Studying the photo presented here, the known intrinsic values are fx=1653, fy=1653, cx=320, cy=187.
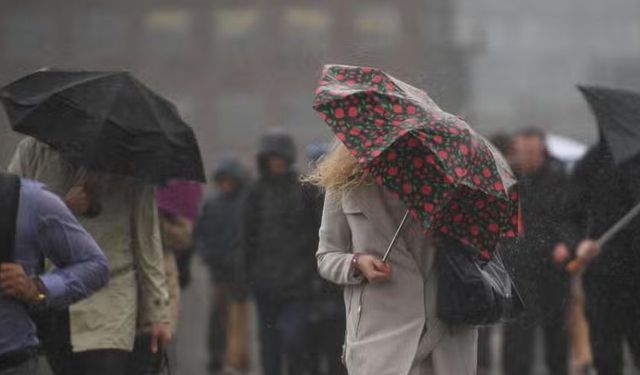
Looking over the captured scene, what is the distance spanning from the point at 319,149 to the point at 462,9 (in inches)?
213

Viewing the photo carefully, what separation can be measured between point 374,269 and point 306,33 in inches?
223

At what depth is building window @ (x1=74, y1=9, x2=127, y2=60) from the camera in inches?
402

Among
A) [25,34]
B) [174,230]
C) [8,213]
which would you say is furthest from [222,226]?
[8,213]

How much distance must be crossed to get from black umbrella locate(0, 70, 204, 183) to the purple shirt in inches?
44.8

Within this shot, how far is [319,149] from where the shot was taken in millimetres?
10609

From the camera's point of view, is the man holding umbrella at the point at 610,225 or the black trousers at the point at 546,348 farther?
the black trousers at the point at 546,348

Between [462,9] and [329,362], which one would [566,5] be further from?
[329,362]

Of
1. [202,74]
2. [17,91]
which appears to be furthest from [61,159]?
[202,74]

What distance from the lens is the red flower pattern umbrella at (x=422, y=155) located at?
224 inches

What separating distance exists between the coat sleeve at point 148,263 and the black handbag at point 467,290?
193cm

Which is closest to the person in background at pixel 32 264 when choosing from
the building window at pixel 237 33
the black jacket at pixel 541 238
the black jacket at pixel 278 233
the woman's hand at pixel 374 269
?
the woman's hand at pixel 374 269

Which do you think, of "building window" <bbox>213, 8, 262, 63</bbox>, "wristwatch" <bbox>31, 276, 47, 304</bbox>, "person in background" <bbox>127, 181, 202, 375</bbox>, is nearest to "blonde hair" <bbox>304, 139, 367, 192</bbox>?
"wristwatch" <bbox>31, 276, 47, 304</bbox>

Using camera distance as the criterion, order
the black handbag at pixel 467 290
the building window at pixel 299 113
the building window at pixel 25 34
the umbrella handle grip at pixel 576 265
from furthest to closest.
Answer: the building window at pixel 299 113
the building window at pixel 25 34
the umbrella handle grip at pixel 576 265
the black handbag at pixel 467 290

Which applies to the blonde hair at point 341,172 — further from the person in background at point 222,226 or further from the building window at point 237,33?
the person in background at point 222,226
